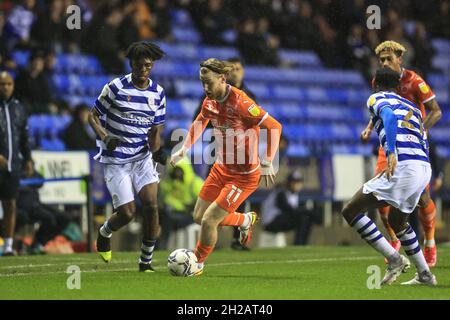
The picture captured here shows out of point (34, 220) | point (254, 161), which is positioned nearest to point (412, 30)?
point (34, 220)

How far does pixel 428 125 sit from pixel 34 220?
18.4ft

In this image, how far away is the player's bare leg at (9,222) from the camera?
42.3 ft

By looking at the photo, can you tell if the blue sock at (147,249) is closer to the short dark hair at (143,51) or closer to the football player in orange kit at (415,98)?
the short dark hair at (143,51)

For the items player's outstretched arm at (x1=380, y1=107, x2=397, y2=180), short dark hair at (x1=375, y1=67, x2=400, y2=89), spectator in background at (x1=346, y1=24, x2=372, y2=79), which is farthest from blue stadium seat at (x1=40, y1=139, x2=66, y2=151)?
spectator in background at (x1=346, y1=24, x2=372, y2=79)

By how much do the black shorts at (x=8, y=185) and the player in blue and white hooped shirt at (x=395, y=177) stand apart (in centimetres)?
539

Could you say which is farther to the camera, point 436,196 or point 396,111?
point 436,196

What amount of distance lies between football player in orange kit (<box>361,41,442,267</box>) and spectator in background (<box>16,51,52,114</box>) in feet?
22.8

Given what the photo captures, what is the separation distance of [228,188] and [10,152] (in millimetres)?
4229

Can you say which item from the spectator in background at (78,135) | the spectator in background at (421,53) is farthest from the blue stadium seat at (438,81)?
the spectator in background at (78,135)

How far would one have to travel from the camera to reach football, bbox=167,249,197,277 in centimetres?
957

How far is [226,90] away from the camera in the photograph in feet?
32.0

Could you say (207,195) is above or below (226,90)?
below

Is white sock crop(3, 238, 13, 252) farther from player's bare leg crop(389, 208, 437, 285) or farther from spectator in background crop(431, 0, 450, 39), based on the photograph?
spectator in background crop(431, 0, 450, 39)
